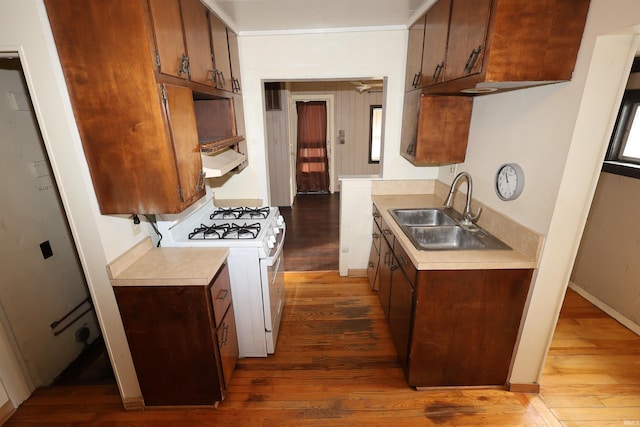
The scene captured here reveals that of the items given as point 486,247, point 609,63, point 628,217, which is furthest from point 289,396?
point 628,217

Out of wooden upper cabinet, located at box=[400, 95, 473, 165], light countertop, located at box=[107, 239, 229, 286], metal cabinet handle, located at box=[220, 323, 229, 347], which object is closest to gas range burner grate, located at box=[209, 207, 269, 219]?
light countertop, located at box=[107, 239, 229, 286]

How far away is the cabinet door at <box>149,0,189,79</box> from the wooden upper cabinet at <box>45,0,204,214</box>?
0.08 m

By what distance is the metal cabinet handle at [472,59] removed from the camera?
1.44 metres

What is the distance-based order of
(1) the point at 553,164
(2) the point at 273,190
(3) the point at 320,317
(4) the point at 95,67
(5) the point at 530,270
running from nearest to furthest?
(4) the point at 95,67
(1) the point at 553,164
(5) the point at 530,270
(3) the point at 320,317
(2) the point at 273,190

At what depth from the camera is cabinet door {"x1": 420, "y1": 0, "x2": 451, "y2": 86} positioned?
1844 mm

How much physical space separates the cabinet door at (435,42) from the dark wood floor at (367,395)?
2.00m

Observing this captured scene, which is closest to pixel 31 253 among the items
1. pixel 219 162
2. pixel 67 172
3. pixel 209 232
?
pixel 67 172

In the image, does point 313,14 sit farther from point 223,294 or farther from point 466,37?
point 223,294

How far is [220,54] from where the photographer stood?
213cm

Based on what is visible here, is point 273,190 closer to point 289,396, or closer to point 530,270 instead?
point 289,396

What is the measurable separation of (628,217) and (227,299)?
316cm

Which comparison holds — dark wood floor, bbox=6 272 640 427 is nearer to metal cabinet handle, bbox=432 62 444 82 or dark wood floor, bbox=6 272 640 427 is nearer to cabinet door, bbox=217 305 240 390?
cabinet door, bbox=217 305 240 390

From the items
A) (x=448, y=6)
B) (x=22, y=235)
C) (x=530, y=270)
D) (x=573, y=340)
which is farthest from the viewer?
(x=573, y=340)

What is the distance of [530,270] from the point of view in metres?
1.65
